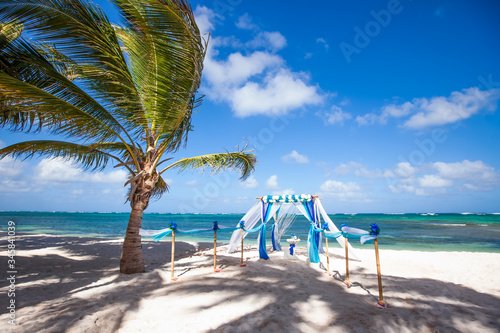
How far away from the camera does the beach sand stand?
3090mm

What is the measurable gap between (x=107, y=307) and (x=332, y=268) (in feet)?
19.2

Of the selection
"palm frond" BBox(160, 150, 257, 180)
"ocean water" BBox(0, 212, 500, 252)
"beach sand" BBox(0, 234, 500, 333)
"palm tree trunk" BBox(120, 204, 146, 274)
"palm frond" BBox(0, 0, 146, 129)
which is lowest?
"ocean water" BBox(0, 212, 500, 252)

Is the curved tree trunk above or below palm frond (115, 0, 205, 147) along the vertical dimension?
below

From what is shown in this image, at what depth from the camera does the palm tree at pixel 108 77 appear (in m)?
3.80

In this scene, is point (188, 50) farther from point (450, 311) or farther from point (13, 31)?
point (450, 311)

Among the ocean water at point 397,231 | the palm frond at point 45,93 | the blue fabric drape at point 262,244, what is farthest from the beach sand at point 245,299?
the ocean water at point 397,231

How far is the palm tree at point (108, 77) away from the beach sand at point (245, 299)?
138 centimetres

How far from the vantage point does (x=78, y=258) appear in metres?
7.40

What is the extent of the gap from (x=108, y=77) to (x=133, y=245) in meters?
3.80

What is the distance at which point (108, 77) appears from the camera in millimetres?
4730

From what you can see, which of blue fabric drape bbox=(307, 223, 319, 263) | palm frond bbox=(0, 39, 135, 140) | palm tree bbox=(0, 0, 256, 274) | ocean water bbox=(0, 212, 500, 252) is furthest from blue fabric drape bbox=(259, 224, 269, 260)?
ocean water bbox=(0, 212, 500, 252)

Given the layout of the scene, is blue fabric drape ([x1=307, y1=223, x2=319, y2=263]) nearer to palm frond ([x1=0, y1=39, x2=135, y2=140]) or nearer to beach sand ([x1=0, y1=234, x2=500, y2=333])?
beach sand ([x1=0, y1=234, x2=500, y2=333])

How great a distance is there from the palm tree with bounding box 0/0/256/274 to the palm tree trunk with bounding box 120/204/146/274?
0.9 inches

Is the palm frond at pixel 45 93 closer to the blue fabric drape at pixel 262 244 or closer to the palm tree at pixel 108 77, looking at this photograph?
the palm tree at pixel 108 77
